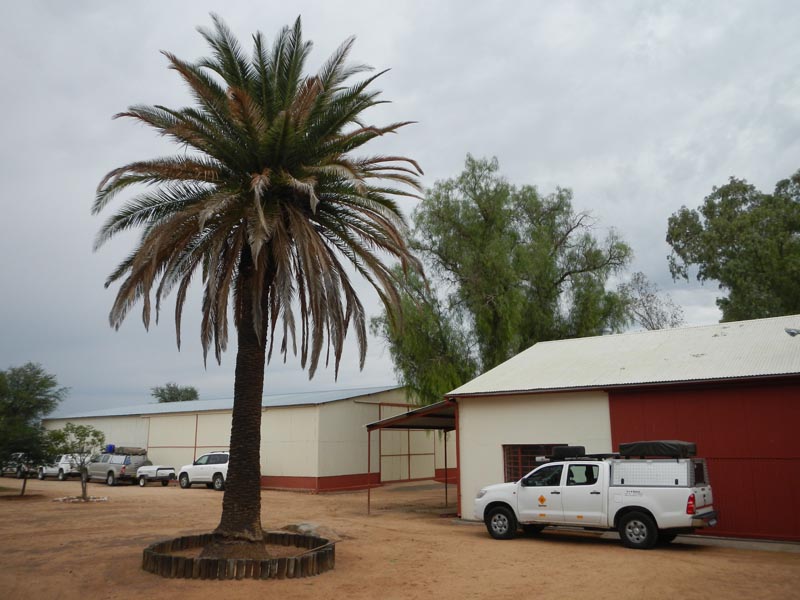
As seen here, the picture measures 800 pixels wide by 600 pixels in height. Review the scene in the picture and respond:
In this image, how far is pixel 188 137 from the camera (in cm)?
1273

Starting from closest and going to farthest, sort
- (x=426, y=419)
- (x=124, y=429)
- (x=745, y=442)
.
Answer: (x=745, y=442), (x=426, y=419), (x=124, y=429)

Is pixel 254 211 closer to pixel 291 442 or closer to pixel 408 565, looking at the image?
pixel 408 565

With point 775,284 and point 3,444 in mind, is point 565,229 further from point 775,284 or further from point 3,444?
point 3,444

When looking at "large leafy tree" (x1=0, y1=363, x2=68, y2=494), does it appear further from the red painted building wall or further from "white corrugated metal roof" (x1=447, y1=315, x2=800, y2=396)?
the red painted building wall

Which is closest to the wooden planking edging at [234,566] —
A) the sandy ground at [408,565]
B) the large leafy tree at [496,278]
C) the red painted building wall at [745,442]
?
the sandy ground at [408,565]

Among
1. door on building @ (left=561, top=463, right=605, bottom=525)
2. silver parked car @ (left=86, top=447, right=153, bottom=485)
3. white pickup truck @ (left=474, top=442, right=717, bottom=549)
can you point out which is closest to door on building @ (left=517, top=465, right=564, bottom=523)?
white pickup truck @ (left=474, top=442, right=717, bottom=549)

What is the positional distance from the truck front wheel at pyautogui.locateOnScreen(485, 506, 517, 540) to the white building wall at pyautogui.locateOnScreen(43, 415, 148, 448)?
31711 mm

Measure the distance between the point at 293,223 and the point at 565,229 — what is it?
24.1 m

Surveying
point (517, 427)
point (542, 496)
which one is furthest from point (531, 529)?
point (517, 427)

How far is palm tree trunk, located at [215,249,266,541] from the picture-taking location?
12.4 meters

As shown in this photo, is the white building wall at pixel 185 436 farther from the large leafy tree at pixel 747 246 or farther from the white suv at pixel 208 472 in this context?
the large leafy tree at pixel 747 246

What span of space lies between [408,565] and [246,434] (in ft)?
13.5

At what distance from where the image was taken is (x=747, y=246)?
3606 centimetres

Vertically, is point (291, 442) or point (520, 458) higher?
point (291, 442)
